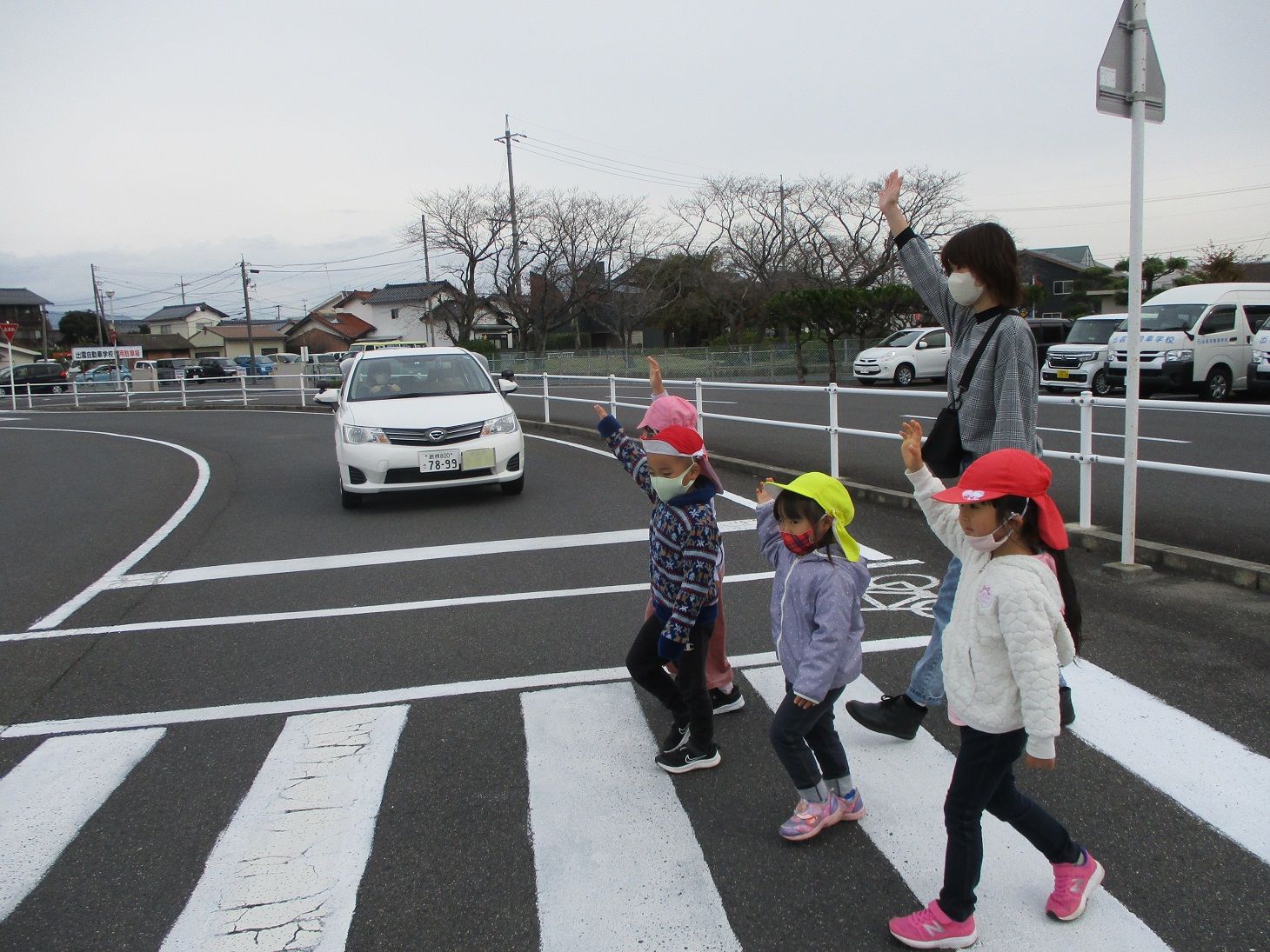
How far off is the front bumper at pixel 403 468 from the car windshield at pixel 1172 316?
16202 millimetres

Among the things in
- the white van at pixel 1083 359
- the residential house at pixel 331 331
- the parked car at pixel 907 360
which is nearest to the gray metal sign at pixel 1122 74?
the white van at pixel 1083 359

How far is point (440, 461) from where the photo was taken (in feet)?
28.0

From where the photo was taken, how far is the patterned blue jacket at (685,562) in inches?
123

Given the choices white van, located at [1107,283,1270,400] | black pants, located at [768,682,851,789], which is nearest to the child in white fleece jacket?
black pants, located at [768,682,851,789]

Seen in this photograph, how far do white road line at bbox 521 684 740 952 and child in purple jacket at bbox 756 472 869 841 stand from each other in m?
0.41

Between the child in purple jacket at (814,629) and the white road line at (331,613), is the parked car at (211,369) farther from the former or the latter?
the child in purple jacket at (814,629)

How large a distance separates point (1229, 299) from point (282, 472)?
60.3 ft

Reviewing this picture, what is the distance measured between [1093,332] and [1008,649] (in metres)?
22.3

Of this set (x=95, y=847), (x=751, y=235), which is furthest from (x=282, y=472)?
(x=751, y=235)

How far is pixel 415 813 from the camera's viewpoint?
307 centimetres

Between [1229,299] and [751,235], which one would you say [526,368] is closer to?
[751,235]

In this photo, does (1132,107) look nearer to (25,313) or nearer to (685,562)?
(685,562)

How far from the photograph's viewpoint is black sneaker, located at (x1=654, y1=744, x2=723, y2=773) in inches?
130

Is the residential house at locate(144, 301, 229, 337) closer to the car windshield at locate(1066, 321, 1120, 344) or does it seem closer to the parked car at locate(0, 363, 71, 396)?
the parked car at locate(0, 363, 71, 396)
